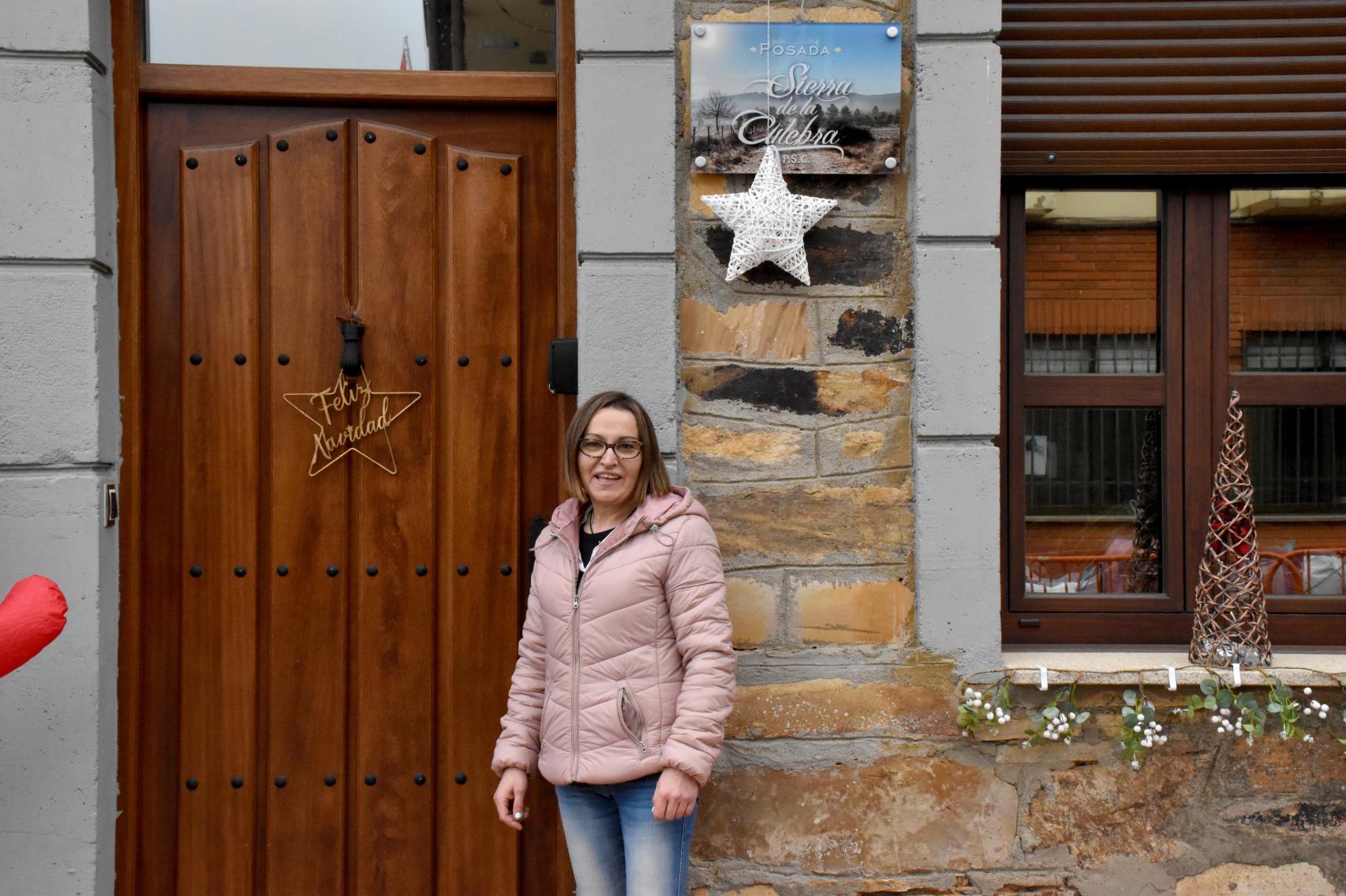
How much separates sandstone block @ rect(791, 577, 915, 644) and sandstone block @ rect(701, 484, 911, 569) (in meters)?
0.06

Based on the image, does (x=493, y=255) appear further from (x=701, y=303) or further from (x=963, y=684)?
(x=963, y=684)

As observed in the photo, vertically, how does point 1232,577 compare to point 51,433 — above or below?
below

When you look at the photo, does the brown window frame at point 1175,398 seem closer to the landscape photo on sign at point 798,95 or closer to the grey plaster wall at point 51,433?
the landscape photo on sign at point 798,95

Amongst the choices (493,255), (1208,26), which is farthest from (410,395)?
(1208,26)

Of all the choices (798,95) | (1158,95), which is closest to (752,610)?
(798,95)

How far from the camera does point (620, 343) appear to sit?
2.72 meters

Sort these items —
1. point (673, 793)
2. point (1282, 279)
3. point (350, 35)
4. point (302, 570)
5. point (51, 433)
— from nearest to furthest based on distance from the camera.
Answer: point (673, 793) → point (51, 433) → point (302, 570) → point (350, 35) → point (1282, 279)

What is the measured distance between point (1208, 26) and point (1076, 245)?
2.19 ft

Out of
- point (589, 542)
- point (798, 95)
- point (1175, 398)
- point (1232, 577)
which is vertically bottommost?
point (1232, 577)

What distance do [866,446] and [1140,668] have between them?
0.89m

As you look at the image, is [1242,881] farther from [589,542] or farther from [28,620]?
[28,620]

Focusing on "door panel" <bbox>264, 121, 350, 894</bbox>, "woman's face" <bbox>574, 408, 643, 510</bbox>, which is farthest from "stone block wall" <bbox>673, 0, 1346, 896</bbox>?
"door panel" <bbox>264, 121, 350, 894</bbox>

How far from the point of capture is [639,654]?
222 centimetres

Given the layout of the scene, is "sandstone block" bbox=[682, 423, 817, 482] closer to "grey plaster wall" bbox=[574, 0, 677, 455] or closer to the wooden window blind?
"grey plaster wall" bbox=[574, 0, 677, 455]
